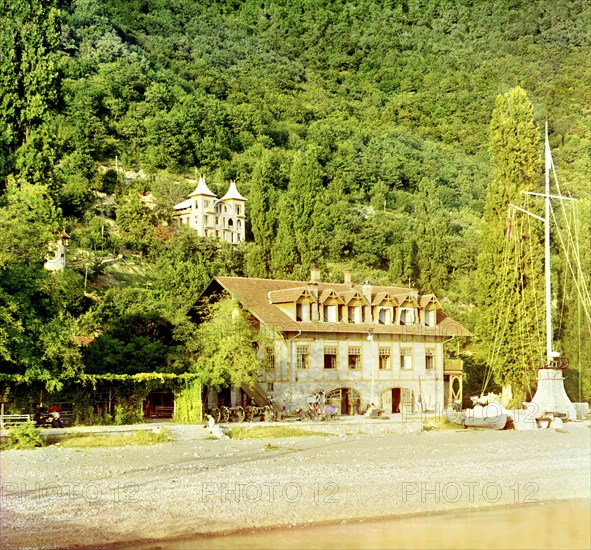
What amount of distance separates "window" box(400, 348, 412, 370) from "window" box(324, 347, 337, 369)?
435 centimetres

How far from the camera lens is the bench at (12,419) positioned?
91.3 ft

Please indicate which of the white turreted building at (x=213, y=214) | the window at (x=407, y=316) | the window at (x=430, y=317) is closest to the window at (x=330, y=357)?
the window at (x=407, y=316)

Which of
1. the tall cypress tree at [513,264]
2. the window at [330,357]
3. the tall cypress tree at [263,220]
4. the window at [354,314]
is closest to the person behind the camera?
the window at [330,357]

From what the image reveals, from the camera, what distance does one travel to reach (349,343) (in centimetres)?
4219

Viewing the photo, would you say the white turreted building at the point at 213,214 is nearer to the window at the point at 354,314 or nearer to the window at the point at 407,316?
the window at the point at 407,316

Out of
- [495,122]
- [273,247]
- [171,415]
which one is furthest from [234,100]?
[171,415]

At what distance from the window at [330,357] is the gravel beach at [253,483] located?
12.5 meters

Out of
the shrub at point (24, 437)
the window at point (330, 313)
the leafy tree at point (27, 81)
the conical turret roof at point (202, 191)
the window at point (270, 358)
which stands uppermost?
the leafy tree at point (27, 81)

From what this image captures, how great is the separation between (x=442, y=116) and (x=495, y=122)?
98842mm

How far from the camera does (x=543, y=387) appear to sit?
38156 mm

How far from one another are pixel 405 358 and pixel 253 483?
84.7ft

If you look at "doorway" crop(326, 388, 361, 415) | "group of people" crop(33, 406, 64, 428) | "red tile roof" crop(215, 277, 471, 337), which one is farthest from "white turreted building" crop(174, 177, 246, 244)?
"group of people" crop(33, 406, 64, 428)

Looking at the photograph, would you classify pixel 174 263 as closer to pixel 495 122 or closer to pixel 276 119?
pixel 495 122

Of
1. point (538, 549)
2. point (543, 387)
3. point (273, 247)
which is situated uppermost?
point (273, 247)
